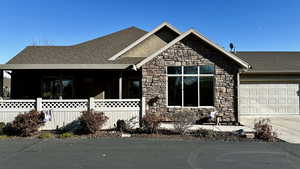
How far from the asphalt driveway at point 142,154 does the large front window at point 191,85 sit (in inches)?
148

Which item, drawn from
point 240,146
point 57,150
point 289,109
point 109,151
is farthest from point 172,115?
point 289,109

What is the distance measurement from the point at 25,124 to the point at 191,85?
7495 millimetres

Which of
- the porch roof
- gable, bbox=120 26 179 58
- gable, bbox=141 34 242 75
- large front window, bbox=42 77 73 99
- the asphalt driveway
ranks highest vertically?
gable, bbox=120 26 179 58

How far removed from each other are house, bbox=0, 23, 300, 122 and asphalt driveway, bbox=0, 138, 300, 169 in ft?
12.7

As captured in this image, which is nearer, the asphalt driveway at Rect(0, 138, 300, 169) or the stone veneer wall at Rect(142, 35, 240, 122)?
the asphalt driveway at Rect(0, 138, 300, 169)

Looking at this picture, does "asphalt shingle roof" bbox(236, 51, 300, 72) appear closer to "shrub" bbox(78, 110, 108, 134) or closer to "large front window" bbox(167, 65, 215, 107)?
"large front window" bbox(167, 65, 215, 107)

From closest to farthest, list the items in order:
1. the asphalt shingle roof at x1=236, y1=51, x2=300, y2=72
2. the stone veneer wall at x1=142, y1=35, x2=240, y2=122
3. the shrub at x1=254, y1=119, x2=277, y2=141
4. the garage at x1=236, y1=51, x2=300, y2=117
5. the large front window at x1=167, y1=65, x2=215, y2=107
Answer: the shrub at x1=254, y1=119, x2=277, y2=141 < the stone veneer wall at x1=142, y1=35, x2=240, y2=122 < the large front window at x1=167, y1=65, x2=215, y2=107 < the garage at x1=236, y1=51, x2=300, y2=117 < the asphalt shingle roof at x1=236, y1=51, x2=300, y2=72

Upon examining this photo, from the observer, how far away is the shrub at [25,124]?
820cm

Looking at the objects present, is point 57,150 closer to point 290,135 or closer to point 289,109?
point 290,135

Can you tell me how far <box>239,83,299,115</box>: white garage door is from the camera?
13.6 metres

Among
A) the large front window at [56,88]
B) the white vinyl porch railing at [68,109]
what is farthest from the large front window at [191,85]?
the large front window at [56,88]

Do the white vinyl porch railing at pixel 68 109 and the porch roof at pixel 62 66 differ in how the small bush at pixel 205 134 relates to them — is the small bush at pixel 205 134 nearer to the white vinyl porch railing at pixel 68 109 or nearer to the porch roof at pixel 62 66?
the white vinyl porch railing at pixel 68 109

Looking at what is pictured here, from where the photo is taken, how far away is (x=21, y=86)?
1330 centimetres

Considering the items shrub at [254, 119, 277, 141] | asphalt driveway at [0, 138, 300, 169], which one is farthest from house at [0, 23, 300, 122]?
asphalt driveway at [0, 138, 300, 169]
